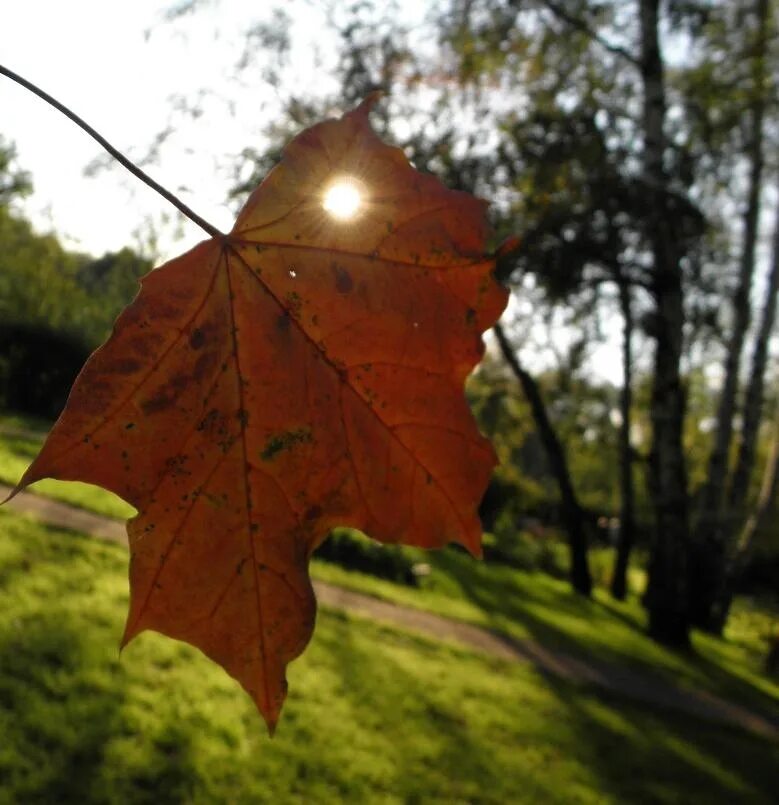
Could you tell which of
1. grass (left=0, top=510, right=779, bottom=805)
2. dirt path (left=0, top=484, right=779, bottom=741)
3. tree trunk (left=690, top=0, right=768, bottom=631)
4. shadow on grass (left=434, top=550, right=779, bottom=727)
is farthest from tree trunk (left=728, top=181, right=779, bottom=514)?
grass (left=0, top=510, right=779, bottom=805)

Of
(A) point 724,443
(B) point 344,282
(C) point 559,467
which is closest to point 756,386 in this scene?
(A) point 724,443

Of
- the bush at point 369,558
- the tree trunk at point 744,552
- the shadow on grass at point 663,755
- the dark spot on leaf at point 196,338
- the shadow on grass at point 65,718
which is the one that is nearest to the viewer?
the dark spot on leaf at point 196,338

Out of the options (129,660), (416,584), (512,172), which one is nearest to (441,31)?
(512,172)

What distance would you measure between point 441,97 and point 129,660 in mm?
6532

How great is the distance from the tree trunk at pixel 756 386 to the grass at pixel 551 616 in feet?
8.42

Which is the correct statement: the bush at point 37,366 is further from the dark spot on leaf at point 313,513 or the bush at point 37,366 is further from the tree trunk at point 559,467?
the dark spot on leaf at point 313,513

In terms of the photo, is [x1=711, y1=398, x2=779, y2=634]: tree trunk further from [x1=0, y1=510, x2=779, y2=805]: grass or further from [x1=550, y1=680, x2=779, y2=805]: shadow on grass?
[x1=0, y1=510, x2=779, y2=805]: grass

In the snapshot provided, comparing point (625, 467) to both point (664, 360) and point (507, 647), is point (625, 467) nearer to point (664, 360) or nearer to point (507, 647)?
point (664, 360)

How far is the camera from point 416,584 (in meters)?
9.10

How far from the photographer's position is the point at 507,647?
711 centimetres

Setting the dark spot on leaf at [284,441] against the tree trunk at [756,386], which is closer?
the dark spot on leaf at [284,441]

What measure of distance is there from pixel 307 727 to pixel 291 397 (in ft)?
12.1

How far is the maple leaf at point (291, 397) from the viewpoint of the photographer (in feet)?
2.10

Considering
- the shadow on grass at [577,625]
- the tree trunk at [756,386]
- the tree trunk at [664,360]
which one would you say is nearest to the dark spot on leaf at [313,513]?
the shadow on grass at [577,625]
